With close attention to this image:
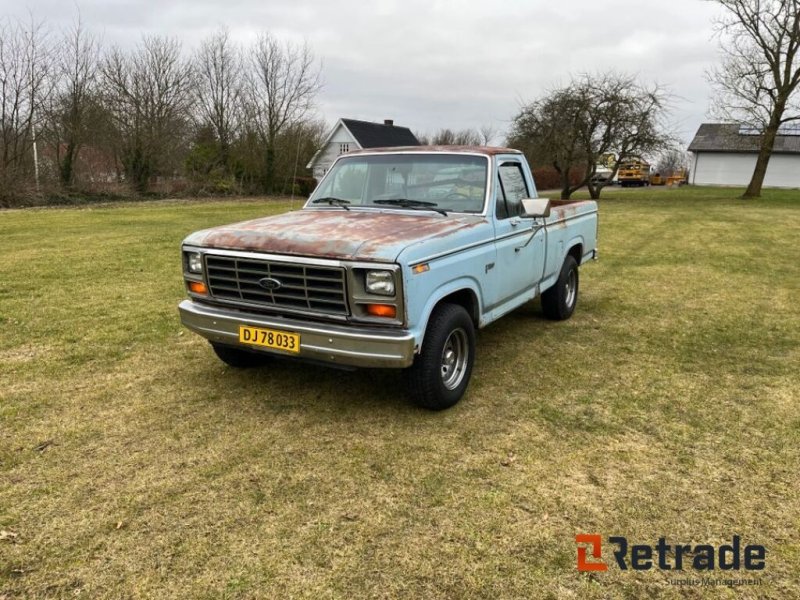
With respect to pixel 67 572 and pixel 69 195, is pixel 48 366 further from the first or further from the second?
pixel 69 195

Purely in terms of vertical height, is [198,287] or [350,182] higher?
[350,182]

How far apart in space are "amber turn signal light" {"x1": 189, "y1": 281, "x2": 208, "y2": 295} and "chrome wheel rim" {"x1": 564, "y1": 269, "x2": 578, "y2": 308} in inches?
157

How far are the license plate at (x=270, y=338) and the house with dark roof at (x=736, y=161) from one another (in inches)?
Result: 1920

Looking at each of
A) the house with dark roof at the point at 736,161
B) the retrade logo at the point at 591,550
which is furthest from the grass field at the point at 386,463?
the house with dark roof at the point at 736,161

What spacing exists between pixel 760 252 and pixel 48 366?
12497 mm

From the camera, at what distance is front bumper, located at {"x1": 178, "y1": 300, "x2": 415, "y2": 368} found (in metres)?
3.44

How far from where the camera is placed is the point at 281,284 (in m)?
3.75

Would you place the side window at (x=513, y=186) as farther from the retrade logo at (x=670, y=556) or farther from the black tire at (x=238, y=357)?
the retrade logo at (x=670, y=556)

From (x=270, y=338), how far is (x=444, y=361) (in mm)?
1256

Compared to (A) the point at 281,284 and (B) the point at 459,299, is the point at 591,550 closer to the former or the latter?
(B) the point at 459,299

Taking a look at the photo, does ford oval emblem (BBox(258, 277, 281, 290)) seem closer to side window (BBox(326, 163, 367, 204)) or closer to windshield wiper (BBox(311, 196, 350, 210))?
windshield wiper (BBox(311, 196, 350, 210))

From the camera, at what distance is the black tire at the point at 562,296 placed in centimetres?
629

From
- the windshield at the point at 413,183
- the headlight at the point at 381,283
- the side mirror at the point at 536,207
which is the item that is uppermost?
the windshield at the point at 413,183

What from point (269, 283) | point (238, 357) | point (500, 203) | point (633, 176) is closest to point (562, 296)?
point (500, 203)
